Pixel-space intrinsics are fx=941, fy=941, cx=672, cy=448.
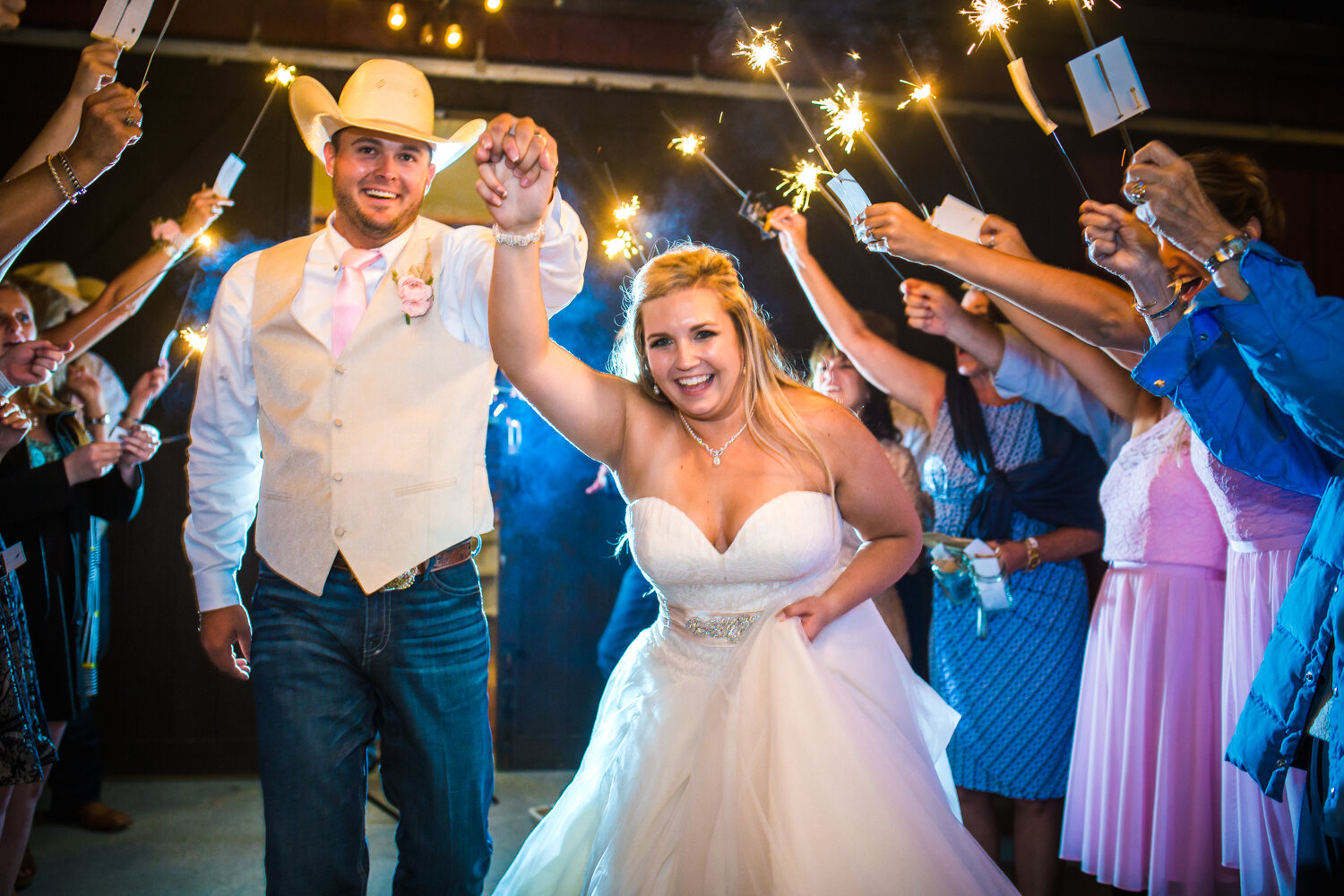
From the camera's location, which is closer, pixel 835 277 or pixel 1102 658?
pixel 1102 658

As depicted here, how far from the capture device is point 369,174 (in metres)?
2.09

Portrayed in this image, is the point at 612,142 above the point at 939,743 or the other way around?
above

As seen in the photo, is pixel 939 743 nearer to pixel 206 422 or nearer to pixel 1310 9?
pixel 206 422

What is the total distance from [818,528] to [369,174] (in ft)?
4.16

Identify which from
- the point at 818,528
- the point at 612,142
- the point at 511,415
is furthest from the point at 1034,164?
the point at 818,528

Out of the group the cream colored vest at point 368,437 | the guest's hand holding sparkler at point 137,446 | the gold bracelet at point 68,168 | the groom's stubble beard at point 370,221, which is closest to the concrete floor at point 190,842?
the guest's hand holding sparkler at point 137,446

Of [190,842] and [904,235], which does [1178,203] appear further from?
[190,842]

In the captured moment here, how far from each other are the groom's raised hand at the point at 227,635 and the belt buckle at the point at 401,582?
0.42 meters

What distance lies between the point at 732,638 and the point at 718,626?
0.13ft

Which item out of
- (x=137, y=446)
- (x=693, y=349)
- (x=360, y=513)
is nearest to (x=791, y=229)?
(x=693, y=349)

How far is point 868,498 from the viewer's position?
2.16 m

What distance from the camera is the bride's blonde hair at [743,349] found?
2.17 meters

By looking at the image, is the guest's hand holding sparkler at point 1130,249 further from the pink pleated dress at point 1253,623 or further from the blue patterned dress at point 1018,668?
the blue patterned dress at point 1018,668

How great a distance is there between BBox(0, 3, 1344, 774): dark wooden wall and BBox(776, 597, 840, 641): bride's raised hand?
2.60m
